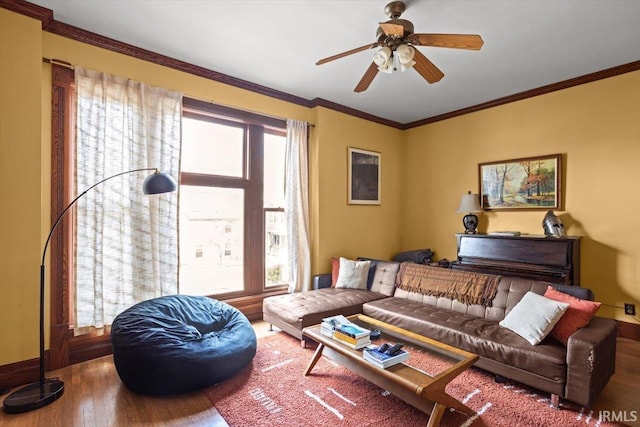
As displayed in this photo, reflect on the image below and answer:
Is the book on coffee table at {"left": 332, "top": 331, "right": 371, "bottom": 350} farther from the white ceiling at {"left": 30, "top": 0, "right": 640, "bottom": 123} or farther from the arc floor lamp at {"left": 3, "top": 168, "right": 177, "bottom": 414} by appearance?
the white ceiling at {"left": 30, "top": 0, "right": 640, "bottom": 123}

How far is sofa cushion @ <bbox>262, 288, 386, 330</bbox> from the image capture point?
3.08 m

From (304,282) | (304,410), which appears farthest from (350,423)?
(304,282)

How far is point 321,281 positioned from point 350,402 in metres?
1.98

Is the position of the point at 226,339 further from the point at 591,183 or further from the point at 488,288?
the point at 591,183

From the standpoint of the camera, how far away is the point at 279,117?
4.11 metres

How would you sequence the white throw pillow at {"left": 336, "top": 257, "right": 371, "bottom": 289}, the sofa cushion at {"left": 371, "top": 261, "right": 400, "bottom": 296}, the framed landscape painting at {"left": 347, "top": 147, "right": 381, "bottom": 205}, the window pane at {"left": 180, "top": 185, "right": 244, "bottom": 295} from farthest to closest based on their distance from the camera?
the framed landscape painting at {"left": 347, "top": 147, "right": 381, "bottom": 205} < the white throw pillow at {"left": 336, "top": 257, "right": 371, "bottom": 289} < the sofa cushion at {"left": 371, "top": 261, "right": 400, "bottom": 296} < the window pane at {"left": 180, "top": 185, "right": 244, "bottom": 295}

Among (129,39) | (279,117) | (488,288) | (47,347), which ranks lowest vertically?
(47,347)

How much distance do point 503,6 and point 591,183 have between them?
243 cm

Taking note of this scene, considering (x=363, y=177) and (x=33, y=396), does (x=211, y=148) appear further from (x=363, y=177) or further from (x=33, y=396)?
(x=33, y=396)

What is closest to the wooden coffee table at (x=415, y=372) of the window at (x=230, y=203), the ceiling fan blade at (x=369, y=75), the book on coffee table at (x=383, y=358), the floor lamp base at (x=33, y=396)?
the book on coffee table at (x=383, y=358)

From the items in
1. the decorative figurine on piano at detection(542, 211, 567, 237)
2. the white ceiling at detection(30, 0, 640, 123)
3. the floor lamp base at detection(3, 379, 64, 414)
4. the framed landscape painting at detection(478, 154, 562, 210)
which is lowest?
the floor lamp base at detection(3, 379, 64, 414)

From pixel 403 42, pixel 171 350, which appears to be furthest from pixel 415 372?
pixel 403 42

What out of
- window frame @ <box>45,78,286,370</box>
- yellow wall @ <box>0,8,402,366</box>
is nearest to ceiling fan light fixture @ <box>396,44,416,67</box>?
yellow wall @ <box>0,8,402,366</box>

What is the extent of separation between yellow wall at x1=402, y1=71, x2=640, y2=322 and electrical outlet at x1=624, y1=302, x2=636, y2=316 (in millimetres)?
40
